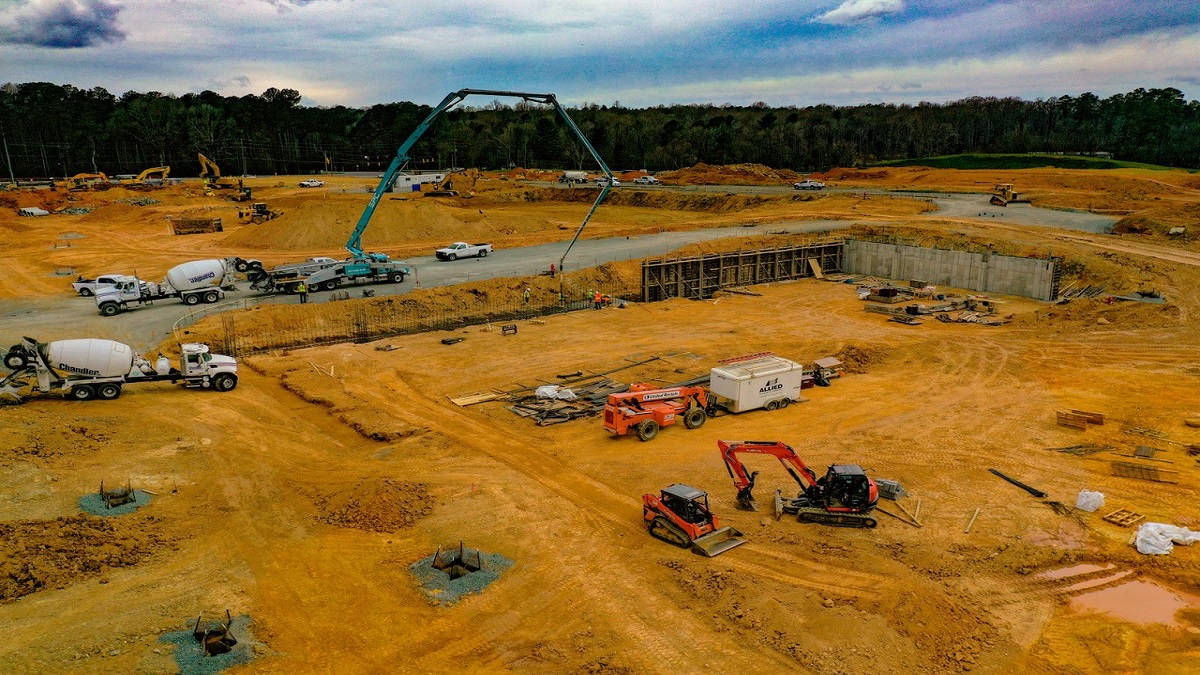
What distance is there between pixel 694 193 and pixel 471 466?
67.8 metres

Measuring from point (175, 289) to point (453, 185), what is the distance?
188 ft

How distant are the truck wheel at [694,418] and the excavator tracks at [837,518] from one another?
6.89 m

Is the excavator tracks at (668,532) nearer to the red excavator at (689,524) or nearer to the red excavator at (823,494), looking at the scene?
the red excavator at (689,524)

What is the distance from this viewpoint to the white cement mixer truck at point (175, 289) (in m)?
34.6

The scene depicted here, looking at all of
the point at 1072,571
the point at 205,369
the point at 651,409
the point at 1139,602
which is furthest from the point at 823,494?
the point at 205,369

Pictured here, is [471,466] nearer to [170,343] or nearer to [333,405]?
[333,405]

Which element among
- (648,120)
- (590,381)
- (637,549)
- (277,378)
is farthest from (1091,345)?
(648,120)

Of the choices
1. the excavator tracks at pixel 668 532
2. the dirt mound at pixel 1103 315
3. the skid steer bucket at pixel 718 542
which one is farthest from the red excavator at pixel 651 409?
the dirt mound at pixel 1103 315

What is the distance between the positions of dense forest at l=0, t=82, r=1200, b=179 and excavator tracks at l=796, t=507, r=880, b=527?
347 feet

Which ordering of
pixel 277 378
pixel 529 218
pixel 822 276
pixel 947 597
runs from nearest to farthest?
1. pixel 947 597
2. pixel 277 378
3. pixel 822 276
4. pixel 529 218

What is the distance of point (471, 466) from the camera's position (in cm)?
2108

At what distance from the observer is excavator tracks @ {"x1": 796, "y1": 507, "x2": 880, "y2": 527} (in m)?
17.6

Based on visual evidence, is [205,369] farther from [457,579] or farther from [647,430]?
[647,430]

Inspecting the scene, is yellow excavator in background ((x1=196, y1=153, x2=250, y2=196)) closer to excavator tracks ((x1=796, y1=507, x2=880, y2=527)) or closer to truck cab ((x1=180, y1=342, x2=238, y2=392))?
truck cab ((x1=180, y1=342, x2=238, y2=392))
